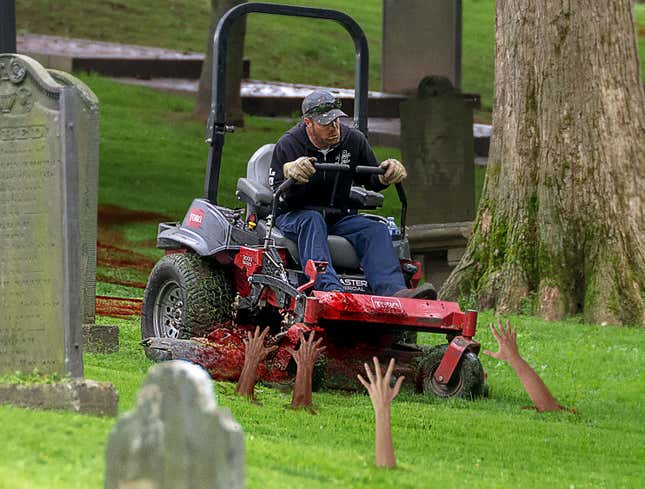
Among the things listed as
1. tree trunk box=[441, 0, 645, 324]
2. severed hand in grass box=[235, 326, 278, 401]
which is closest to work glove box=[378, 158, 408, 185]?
severed hand in grass box=[235, 326, 278, 401]

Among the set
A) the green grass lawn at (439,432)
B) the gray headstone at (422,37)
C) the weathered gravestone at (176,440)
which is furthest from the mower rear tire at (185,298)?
the gray headstone at (422,37)

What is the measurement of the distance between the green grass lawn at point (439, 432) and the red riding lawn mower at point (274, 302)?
29 cm

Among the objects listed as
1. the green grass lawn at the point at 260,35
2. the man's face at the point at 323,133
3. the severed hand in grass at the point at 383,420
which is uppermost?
the green grass lawn at the point at 260,35

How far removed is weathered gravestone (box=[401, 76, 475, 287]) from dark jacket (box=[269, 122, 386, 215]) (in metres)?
8.46

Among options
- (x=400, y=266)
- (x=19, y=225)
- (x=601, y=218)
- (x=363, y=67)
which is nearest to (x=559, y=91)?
(x=601, y=218)

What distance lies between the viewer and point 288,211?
439 inches

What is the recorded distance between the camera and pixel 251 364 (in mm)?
9797

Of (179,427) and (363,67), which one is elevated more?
(363,67)

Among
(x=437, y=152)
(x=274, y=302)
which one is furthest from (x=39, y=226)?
(x=437, y=152)

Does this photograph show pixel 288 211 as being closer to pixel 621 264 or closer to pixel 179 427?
pixel 621 264

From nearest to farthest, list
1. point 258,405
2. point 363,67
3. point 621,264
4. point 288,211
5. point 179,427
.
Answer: point 179,427, point 258,405, point 288,211, point 363,67, point 621,264

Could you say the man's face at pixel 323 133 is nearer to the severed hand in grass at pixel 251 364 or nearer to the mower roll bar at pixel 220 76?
the mower roll bar at pixel 220 76

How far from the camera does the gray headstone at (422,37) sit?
29234mm

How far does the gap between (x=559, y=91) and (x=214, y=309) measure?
458 centimetres
